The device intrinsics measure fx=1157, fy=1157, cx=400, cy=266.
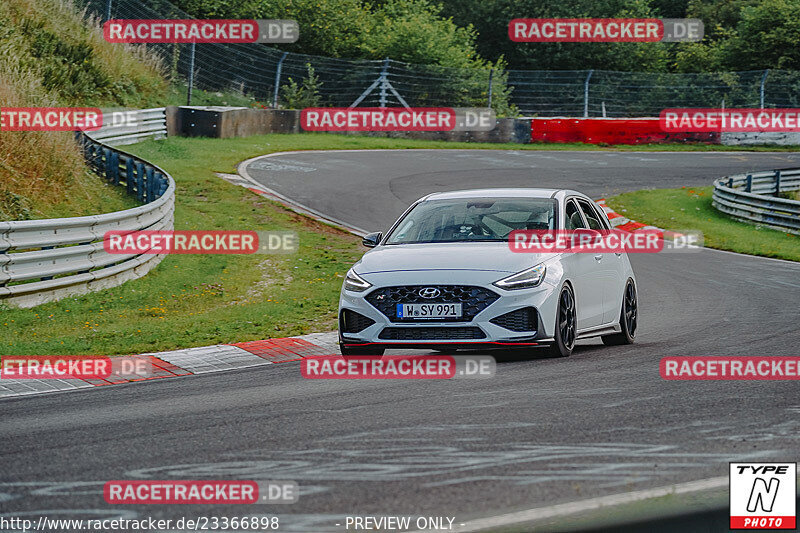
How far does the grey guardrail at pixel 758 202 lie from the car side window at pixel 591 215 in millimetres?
15712

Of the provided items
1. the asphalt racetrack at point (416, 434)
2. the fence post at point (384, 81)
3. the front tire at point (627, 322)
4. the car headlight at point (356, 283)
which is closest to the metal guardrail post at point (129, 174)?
the front tire at point (627, 322)

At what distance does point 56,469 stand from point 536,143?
3623cm

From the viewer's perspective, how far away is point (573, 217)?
11.6 m

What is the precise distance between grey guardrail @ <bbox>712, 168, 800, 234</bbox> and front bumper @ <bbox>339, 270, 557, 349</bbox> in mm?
18503

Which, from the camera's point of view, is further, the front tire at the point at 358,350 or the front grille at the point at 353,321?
the front tire at the point at 358,350

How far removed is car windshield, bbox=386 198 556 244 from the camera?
35.8 ft

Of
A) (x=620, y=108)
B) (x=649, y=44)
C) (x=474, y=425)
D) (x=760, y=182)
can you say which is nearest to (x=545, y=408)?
(x=474, y=425)

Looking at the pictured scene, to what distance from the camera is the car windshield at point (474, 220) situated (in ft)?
35.8

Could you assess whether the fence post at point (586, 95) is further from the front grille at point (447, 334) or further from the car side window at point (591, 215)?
the front grille at point (447, 334)

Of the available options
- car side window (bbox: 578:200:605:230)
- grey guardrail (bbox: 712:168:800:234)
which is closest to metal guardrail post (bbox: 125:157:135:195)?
car side window (bbox: 578:200:605:230)

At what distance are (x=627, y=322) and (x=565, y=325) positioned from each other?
6.23 ft

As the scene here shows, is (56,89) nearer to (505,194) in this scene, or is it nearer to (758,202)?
(758,202)

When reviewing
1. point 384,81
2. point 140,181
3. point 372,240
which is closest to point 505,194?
point 372,240

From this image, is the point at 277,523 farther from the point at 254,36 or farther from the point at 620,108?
the point at 254,36
